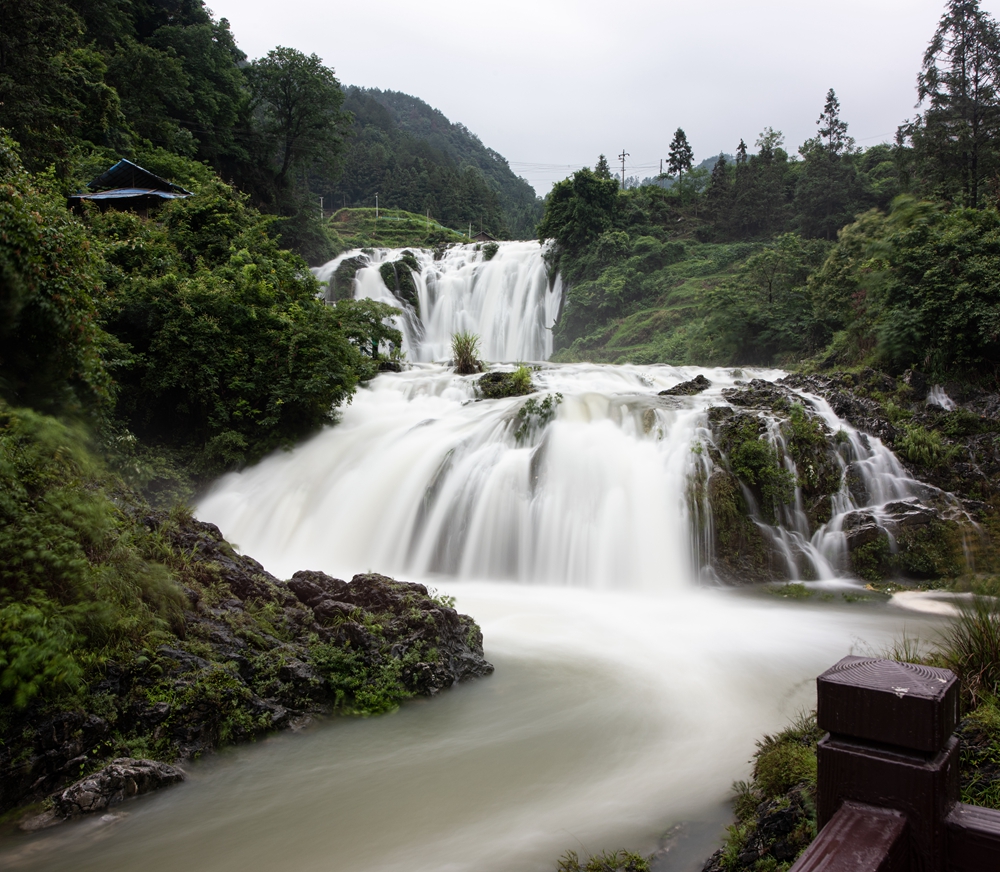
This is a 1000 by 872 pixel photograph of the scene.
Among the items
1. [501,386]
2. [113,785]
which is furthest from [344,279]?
[113,785]

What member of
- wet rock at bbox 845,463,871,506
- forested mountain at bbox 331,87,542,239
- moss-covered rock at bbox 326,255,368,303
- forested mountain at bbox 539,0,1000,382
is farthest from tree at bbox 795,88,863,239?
forested mountain at bbox 331,87,542,239

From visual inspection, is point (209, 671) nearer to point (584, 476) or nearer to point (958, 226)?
point (584, 476)

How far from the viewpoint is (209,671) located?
479 cm

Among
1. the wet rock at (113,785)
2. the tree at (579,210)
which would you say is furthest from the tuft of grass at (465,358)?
the tree at (579,210)

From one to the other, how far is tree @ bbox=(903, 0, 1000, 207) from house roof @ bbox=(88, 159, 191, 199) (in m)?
24.9

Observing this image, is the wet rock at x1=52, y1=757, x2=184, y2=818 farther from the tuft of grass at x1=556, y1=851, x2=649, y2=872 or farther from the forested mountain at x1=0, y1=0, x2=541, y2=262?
the forested mountain at x1=0, y1=0, x2=541, y2=262

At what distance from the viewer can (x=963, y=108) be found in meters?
23.5

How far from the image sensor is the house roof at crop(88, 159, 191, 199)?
19.7 meters

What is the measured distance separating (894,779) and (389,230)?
60729 millimetres

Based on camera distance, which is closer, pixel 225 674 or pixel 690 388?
pixel 225 674

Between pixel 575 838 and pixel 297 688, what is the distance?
95.0 inches

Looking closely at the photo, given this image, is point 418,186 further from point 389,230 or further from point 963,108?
point 963,108

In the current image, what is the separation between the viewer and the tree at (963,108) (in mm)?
22891

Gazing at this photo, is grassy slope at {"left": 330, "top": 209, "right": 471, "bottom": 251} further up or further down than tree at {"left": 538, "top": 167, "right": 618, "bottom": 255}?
further up
